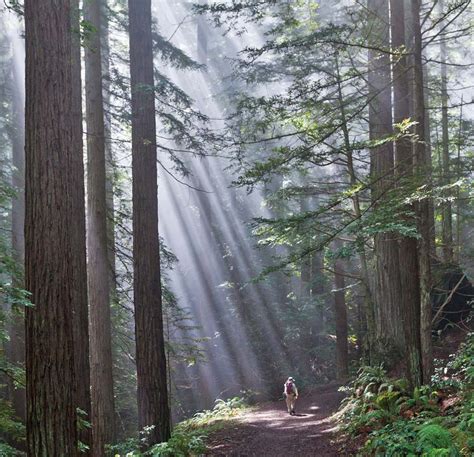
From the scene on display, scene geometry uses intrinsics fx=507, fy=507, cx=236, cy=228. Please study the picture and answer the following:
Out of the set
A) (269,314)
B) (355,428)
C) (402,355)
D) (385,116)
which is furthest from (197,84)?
(355,428)

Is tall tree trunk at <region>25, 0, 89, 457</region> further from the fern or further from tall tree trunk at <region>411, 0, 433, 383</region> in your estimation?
tall tree trunk at <region>411, 0, 433, 383</region>

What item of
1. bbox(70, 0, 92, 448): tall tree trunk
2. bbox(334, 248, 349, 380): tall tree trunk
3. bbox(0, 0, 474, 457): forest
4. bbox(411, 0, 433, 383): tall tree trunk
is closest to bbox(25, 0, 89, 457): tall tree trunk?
bbox(0, 0, 474, 457): forest

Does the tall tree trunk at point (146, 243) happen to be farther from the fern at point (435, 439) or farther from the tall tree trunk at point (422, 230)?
the fern at point (435, 439)

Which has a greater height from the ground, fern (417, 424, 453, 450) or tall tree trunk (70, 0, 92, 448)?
tall tree trunk (70, 0, 92, 448)

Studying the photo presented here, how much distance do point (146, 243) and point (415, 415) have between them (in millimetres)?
5410

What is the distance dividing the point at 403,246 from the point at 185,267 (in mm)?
24571

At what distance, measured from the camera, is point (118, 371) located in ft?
59.4

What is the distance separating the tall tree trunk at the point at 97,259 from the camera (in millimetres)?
10422

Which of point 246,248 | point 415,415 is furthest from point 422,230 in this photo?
point 246,248

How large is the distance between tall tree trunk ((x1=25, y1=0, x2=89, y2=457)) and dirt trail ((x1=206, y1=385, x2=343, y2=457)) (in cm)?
498

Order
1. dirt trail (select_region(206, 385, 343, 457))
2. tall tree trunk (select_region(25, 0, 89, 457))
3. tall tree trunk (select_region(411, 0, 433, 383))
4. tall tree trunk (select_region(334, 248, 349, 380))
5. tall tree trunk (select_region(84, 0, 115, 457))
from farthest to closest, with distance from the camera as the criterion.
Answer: tall tree trunk (select_region(334, 248, 349, 380)) < tall tree trunk (select_region(84, 0, 115, 457)) < dirt trail (select_region(206, 385, 343, 457)) < tall tree trunk (select_region(411, 0, 433, 383)) < tall tree trunk (select_region(25, 0, 89, 457))

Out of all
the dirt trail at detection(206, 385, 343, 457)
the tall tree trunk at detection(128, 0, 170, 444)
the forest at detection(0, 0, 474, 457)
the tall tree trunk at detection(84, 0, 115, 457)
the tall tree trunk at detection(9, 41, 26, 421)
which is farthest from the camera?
the tall tree trunk at detection(9, 41, 26, 421)

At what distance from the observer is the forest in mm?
5230

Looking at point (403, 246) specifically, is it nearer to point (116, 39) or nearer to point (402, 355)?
point (402, 355)
